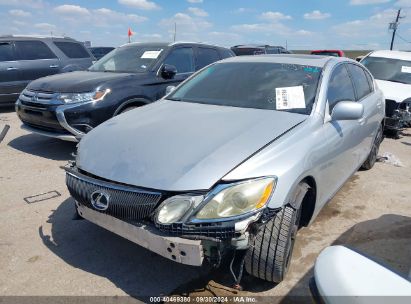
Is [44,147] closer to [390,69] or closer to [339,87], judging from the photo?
[339,87]

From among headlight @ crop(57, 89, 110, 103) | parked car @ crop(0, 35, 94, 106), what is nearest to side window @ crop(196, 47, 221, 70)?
headlight @ crop(57, 89, 110, 103)

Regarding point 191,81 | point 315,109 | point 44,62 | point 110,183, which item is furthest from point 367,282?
point 44,62

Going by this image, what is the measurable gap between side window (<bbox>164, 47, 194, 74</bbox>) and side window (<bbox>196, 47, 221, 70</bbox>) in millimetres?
159

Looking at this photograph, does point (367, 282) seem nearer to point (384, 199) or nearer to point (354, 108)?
point (354, 108)

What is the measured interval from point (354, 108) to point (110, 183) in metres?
2.03

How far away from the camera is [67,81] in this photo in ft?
17.5

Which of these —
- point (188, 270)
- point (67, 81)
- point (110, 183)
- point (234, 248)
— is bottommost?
point (188, 270)

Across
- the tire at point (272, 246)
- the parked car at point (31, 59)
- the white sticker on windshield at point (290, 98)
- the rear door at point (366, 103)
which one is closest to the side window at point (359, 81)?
the rear door at point (366, 103)

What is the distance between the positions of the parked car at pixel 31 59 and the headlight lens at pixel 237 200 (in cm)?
781

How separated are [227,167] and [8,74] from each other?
7.79m

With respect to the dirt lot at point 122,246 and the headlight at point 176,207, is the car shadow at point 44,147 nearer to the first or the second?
the dirt lot at point 122,246

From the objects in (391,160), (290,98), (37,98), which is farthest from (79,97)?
(391,160)

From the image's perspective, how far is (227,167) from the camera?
7.38 ft

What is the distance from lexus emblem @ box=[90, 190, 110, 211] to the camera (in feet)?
7.74
